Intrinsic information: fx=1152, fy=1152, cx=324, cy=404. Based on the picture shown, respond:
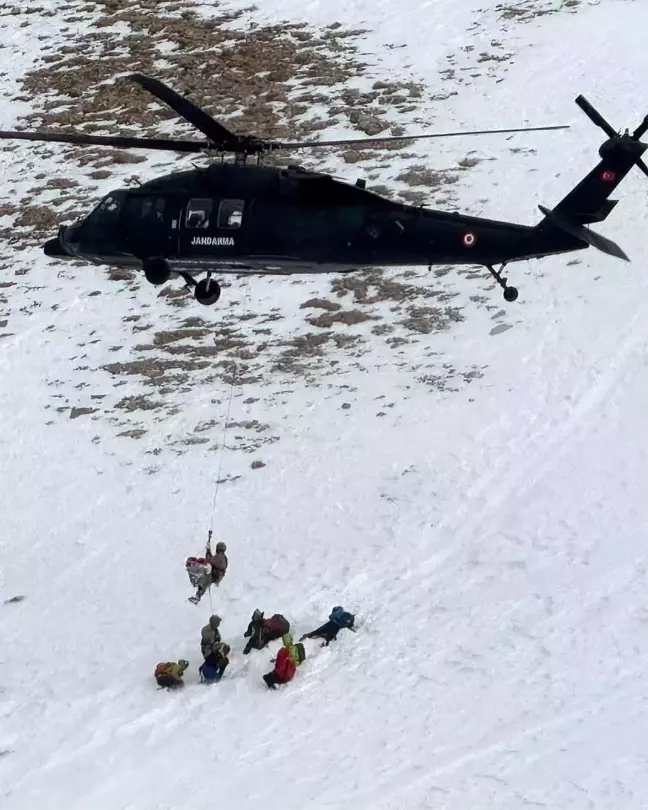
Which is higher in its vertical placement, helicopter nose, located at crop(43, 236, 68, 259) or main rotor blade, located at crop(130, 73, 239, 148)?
main rotor blade, located at crop(130, 73, 239, 148)

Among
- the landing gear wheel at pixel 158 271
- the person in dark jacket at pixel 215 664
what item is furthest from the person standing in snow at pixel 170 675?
the landing gear wheel at pixel 158 271

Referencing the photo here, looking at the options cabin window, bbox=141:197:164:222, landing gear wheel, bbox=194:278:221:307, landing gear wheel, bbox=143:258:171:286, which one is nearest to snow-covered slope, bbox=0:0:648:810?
landing gear wheel, bbox=194:278:221:307

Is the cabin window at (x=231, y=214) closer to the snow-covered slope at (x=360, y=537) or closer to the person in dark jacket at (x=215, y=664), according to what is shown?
the person in dark jacket at (x=215, y=664)

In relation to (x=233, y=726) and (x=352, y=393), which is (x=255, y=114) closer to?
(x=352, y=393)

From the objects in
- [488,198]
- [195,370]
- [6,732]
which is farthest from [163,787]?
[488,198]

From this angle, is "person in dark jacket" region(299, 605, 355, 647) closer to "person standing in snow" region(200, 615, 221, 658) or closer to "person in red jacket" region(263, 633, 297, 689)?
"person in red jacket" region(263, 633, 297, 689)

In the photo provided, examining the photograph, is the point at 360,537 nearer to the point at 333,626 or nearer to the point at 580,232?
the point at 333,626

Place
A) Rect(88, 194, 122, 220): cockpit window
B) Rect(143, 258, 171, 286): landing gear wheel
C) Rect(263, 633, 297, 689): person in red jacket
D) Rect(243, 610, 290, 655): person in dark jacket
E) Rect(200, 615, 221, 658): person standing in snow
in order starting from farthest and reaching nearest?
Rect(243, 610, 290, 655): person in dark jacket → Rect(200, 615, 221, 658): person standing in snow → Rect(88, 194, 122, 220): cockpit window → Rect(263, 633, 297, 689): person in red jacket → Rect(143, 258, 171, 286): landing gear wheel
